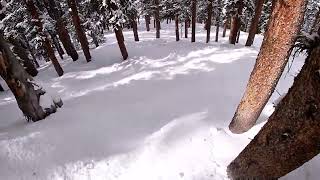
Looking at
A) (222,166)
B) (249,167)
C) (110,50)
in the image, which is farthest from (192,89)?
(110,50)

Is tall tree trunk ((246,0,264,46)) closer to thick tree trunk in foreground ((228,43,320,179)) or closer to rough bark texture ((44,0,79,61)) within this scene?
rough bark texture ((44,0,79,61))

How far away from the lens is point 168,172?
722 cm

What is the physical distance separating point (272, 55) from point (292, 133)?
7.54 ft

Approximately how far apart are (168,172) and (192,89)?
5.90 meters

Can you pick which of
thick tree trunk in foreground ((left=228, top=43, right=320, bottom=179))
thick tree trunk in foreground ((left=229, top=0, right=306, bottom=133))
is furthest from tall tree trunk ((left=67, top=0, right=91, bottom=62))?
thick tree trunk in foreground ((left=228, top=43, right=320, bottom=179))

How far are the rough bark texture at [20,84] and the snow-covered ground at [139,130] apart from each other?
440 mm

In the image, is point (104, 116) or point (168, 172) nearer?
point (168, 172)

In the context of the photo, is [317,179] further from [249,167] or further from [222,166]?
[222,166]

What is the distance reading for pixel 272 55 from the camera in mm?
6176

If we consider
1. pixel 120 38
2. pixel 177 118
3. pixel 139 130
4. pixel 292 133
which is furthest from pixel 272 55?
pixel 120 38

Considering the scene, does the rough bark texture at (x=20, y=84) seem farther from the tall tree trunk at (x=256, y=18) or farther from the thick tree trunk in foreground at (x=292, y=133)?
the tall tree trunk at (x=256, y=18)

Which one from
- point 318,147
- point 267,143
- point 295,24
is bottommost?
point 267,143

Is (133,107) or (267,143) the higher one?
(267,143)

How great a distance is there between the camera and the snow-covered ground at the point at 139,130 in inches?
293
